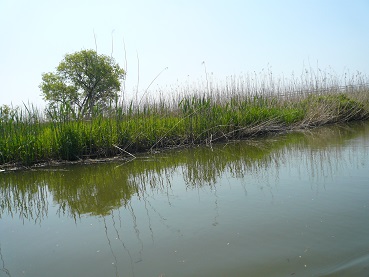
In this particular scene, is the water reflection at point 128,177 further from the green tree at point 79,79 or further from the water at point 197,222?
the green tree at point 79,79

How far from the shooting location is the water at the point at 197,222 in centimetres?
157

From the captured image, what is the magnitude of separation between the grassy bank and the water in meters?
1.12

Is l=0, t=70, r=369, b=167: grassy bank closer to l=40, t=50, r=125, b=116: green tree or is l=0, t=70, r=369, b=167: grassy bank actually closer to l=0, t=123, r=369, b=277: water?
l=0, t=123, r=369, b=277: water

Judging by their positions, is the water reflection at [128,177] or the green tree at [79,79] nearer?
Result: the water reflection at [128,177]

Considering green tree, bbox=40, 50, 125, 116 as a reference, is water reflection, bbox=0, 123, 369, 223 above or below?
below

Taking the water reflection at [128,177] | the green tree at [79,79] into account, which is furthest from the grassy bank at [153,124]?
the green tree at [79,79]

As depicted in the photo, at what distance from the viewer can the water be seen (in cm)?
157

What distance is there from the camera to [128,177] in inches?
152

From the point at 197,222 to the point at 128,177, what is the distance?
1881 mm

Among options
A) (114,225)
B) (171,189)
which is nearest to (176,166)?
(171,189)

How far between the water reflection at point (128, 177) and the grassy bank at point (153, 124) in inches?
20.0

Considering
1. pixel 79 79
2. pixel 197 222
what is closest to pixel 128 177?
pixel 197 222

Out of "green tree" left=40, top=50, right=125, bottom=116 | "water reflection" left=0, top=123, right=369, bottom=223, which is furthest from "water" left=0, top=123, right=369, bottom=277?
"green tree" left=40, top=50, right=125, bottom=116

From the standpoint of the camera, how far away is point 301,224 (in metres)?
1.92
